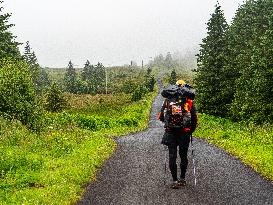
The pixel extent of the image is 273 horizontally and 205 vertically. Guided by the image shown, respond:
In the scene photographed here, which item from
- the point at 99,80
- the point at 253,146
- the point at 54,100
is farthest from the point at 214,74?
the point at 99,80

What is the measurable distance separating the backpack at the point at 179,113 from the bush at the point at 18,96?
10319 millimetres

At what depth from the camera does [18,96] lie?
19250mm

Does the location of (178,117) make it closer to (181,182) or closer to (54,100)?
(181,182)

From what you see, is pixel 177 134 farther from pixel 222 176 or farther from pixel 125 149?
pixel 125 149

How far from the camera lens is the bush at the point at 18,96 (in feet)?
61.9

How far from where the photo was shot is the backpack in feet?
32.9

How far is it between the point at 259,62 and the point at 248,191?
24.0 meters

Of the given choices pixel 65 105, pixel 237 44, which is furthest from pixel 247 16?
pixel 65 105

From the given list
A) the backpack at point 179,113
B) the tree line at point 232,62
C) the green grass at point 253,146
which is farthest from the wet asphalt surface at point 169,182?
the tree line at point 232,62


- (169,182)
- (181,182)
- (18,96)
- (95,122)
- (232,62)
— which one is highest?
(232,62)

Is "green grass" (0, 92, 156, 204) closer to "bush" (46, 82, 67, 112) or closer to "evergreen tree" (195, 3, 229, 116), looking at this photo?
"evergreen tree" (195, 3, 229, 116)

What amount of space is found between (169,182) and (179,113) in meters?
2.03

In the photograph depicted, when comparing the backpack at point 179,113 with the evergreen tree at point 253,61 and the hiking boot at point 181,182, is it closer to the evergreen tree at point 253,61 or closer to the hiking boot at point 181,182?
the hiking boot at point 181,182

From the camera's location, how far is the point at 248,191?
9844 mm
